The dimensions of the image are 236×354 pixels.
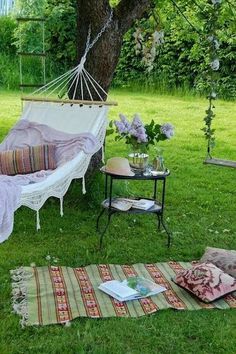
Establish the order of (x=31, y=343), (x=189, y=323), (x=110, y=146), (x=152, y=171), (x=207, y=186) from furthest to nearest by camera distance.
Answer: (x=110, y=146), (x=207, y=186), (x=152, y=171), (x=189, y=323), (x=31, y=343)

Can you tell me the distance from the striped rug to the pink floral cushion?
35 millimetres

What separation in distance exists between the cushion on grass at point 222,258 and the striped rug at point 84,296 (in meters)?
0.15

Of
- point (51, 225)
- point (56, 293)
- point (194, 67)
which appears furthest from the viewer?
point (194, 67)

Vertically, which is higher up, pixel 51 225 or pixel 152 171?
pixel 152 171

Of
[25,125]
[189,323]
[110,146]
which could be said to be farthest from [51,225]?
[110,146]

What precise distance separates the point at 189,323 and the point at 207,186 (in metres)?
A: 2.27

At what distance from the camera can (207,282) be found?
277 centimetres

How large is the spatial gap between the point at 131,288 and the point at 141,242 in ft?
2.34

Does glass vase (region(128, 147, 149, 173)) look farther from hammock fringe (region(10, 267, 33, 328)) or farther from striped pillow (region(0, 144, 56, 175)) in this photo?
hammock fringe (region(10, 267, 33, 328))

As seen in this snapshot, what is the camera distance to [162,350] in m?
2.34

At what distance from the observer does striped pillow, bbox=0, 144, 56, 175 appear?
147 inches

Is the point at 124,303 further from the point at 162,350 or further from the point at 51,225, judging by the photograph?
the point at 51,225

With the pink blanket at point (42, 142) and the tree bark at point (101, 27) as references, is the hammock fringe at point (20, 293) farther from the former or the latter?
the tree bark at point (101, 27)

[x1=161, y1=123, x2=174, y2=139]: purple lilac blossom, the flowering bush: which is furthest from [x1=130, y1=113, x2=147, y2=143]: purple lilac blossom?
[x1=161, y1=123, x2=174, y2=139]: purple lilac blossom
